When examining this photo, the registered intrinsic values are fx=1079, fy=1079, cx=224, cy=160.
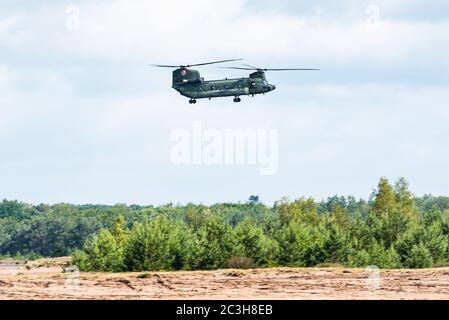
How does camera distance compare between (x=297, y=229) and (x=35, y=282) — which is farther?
(x=297, y=229)

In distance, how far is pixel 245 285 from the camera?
62.8 metres

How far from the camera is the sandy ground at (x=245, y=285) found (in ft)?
188

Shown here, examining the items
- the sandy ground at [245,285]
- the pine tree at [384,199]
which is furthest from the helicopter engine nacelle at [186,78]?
the pine tree at [384,199]

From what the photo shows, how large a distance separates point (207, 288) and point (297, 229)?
47311 millimetres

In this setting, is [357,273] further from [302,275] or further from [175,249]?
[175,249]

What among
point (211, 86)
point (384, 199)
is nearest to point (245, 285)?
point (211, 86)

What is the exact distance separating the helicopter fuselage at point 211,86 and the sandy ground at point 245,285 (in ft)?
70.4

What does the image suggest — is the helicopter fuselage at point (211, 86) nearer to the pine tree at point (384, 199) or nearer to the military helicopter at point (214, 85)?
the military helicopter at point (214, 85)

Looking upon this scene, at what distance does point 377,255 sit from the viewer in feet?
361

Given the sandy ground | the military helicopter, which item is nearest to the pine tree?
the military helicopter

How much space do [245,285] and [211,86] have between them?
93.9 feet

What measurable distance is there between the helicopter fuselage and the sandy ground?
21.5 m

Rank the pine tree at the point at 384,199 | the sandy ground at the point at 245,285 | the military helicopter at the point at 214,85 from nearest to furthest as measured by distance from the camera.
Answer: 1. the sandy ground at the point at 245,285
2. the military helicopter at the point at 214,85
3. the pine tree at the point at 384,199
